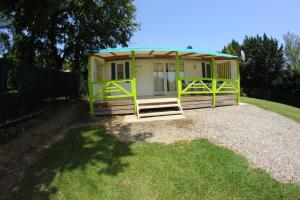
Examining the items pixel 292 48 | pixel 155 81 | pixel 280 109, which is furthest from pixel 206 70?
pixel 292 48

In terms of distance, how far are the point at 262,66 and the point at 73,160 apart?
1150 inches

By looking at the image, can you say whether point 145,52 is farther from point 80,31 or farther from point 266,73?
point 266,73

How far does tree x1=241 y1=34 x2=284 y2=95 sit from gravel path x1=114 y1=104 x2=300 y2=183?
819 inches

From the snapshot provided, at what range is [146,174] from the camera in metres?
6.24

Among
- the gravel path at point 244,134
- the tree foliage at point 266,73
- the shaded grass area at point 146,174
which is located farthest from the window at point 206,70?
the tree foliage at point 266,73

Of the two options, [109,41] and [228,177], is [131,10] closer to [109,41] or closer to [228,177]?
[109,41]

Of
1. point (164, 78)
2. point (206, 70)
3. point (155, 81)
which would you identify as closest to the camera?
point (155, 81)

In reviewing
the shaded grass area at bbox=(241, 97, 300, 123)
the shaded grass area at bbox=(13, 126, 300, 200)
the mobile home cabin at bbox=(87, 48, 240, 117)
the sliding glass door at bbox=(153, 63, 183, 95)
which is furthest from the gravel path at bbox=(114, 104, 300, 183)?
the sliding glass door at bbox=(153, 63, 183, 95)

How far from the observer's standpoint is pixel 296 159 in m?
7.18

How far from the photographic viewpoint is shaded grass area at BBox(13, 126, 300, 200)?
5.60 metres

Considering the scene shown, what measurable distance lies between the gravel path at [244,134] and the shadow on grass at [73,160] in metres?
0.83

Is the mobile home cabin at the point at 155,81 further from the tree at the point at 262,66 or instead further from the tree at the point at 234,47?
the tree at the point at 234,47

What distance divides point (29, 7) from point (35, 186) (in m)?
9.11

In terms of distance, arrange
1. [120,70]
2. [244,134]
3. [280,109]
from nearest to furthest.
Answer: [244,134]
[120,70]
[280,109]
